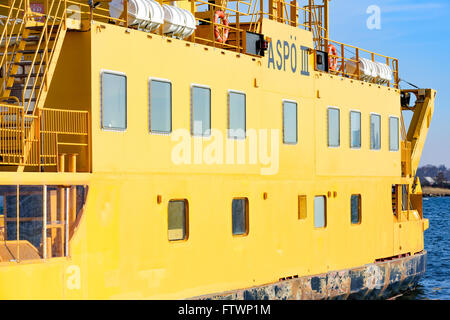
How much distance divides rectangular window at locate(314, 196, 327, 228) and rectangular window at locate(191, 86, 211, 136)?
14.4 ft

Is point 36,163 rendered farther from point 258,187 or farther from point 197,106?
point 258,187

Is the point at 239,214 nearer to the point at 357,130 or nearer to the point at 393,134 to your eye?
the point at 357,130

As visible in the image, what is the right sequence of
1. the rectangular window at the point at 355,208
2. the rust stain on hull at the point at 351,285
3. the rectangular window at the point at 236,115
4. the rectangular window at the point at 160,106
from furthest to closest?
the rectangular window at the point at 355,208
the rust stain on hull at the point at 351,285
the rectangular window at the point at 236,115
the rectangular window at the point at 160,106

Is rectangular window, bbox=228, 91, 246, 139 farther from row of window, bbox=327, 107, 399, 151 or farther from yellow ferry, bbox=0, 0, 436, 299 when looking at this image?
row of window, bbox=327, 107, 399, 151

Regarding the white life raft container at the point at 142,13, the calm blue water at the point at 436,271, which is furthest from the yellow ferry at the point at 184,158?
the calm blue water at the point at 436,271

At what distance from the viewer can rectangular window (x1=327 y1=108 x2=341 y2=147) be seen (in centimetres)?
1966

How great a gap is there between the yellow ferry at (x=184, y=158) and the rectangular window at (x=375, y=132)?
77 millimetres

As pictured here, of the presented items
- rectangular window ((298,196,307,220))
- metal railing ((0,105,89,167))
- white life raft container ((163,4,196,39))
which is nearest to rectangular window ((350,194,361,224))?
rectangular window ((298,196,307,220))

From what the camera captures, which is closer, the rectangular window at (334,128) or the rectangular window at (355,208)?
the rectangular window at (334,128)

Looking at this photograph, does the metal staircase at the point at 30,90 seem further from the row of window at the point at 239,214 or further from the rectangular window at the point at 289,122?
the rectangular window at the point at 289,122

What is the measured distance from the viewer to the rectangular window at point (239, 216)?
16.4m

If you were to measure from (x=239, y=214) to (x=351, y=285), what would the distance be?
186 inches
